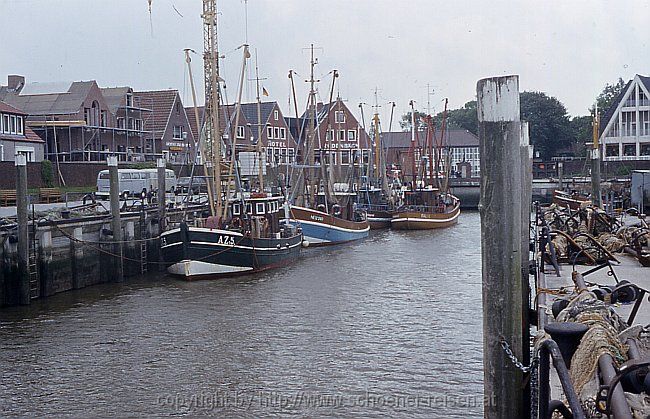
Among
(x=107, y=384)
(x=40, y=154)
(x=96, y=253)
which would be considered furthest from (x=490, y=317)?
(x=40, y=154)

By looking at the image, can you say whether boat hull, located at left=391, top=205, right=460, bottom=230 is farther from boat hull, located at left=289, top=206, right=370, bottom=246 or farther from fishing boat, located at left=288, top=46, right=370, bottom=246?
boat hull, located at left=289, top=206, right=370, bottom=246

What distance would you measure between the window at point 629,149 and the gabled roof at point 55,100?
5474 centimetres

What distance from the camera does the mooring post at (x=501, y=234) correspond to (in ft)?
21.6

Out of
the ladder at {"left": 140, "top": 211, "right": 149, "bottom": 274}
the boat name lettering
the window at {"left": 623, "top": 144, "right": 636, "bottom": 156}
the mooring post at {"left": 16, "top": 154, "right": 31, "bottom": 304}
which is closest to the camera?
the mooring post at {"left": 16, "top": 154, "right": 31, "bottom": 304}

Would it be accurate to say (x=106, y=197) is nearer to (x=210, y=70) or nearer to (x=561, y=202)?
(x=210, y=70)

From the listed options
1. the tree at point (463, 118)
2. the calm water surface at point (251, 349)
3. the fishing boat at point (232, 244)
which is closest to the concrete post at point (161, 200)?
the fishing boat at point (232, 244)

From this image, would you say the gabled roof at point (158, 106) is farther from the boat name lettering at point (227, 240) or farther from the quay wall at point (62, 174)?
the boat name lettering at point (227, 240)

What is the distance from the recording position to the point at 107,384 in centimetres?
1448

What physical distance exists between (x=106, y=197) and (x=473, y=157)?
65717mm

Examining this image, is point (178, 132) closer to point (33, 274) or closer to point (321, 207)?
point (321, 207)

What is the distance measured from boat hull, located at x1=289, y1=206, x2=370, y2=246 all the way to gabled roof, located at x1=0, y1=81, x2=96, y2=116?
29.2 meters

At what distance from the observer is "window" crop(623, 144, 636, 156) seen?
82.0 metres

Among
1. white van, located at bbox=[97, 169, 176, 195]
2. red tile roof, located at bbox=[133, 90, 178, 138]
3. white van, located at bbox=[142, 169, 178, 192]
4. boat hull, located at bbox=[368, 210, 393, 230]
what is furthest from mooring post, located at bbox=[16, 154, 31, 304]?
red tile roof, located at bbox=[133, 90, 178, 138]

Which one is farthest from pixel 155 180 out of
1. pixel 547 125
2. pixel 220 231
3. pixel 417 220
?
pixel 547 125
